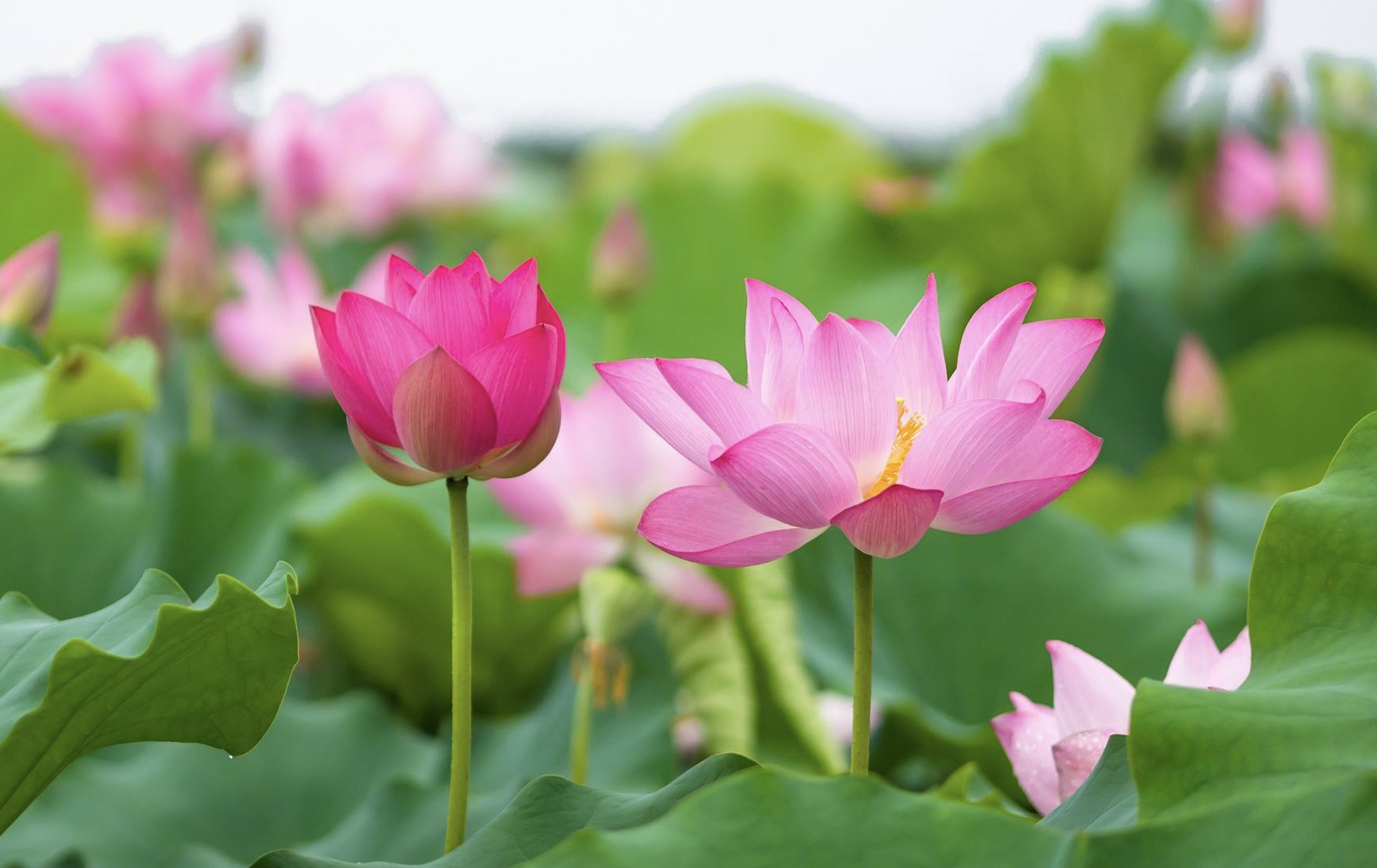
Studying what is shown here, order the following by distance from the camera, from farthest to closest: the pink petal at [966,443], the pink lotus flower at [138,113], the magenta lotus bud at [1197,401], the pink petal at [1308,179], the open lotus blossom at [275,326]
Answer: the pink petal at [1308,179] < the pink lotus flower at [138,113] < the open lotus blossom at [275,326] < the magenta lotus bud at [1197,401] < the pink petal at [966,443]

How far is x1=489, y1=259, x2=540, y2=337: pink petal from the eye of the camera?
388 millimetres

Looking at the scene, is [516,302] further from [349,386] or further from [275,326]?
[275,326]

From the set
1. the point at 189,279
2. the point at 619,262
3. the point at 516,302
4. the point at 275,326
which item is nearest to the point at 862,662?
the point at 516,302

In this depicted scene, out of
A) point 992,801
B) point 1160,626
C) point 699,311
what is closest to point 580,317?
point 699,311

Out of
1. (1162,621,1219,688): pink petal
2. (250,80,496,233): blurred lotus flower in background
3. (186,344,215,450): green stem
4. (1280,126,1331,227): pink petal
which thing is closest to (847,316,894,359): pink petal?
(1162,621,1219,688): pink petal

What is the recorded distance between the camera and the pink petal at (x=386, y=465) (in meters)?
0.39

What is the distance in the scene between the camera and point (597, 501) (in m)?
0.69

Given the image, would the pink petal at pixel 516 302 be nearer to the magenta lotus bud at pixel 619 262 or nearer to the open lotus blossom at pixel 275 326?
the magenta lotus bud at pixel 619 262

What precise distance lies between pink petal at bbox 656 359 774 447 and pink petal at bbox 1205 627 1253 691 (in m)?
0.16

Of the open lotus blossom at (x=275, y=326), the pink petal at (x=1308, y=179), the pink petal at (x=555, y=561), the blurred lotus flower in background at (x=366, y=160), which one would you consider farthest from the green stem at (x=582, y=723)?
the pink petal at (x=1308, y=179)

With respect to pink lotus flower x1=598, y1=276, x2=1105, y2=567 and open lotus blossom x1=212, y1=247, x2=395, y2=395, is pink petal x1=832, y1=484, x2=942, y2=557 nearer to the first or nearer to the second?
pink lotus flower x1=598, y1=276, x2=1105, y2=567

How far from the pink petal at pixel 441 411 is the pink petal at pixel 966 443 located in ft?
0.39

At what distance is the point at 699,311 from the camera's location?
4.17 ft

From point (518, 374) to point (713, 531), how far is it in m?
0.07
